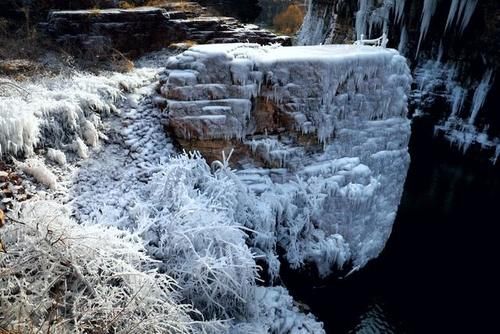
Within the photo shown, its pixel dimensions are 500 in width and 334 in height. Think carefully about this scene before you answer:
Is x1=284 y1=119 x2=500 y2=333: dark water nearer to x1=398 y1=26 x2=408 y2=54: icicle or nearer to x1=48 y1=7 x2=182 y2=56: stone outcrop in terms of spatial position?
x1=398 y1=26 x2=408 y2=54: icicle

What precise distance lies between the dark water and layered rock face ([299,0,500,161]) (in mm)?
2522

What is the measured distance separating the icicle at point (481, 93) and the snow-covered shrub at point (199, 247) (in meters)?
10.7

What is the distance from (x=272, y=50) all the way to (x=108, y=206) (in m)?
3.16

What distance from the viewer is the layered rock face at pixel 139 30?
8703 mm

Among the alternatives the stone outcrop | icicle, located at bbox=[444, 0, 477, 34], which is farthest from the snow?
icicle, located at bbox=[444, 0, 477, 34]

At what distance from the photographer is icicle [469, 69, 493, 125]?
12.1 m

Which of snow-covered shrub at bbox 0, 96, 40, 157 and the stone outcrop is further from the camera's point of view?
the stone outcrop

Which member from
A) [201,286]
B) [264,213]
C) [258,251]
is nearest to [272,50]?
[264,213]

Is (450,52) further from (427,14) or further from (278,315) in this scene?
(278,315)

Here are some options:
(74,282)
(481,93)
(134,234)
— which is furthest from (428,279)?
(481,93)

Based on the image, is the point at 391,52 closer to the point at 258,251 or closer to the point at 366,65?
the point at 366,65

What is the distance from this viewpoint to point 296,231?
18.7 ft

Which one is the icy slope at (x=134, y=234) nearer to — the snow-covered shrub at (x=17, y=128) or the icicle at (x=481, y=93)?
the snow-covered shrub at (x=17, y=128)

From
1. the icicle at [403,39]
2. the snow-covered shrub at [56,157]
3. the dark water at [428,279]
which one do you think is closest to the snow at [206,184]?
the snow-covered shrub at [56,157]
